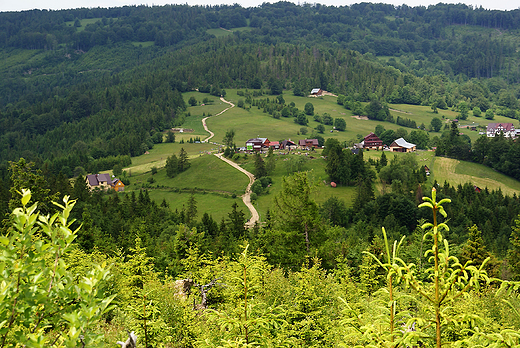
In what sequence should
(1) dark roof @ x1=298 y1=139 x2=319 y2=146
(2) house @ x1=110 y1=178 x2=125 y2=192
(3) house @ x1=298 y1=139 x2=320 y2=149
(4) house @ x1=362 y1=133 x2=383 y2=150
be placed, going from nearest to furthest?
(2) house @ x1=110 y1=178 x2=125 y2=192 < (3) house @ x1=298 y1=139 x2=320 y2=149 < (1) dark roof @ x1=298 y1=139 x2=319 y2=146 < (4) house @ x1=362 y1=133 x2=383 y2=150

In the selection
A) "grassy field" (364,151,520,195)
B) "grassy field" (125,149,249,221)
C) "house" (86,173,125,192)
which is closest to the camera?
"grassy field" (125,149,249,221)

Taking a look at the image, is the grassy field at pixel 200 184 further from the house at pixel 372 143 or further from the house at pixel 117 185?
the house at pixel 372 143

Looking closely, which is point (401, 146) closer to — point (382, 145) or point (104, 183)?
point (382, 145)

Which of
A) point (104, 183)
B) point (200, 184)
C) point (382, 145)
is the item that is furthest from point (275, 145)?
point (104, 183)

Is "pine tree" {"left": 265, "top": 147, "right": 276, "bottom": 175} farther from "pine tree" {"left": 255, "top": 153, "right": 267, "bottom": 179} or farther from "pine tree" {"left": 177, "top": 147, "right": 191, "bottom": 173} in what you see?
"pine tree" {"left": 177, "top": 147, "right": 191, "bottom": 173}

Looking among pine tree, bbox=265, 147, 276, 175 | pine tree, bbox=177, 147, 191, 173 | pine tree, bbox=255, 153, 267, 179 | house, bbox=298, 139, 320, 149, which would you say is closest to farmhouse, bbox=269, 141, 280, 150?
house, bbox=298, 139, 320, 149

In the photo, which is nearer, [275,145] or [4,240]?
[4,240]

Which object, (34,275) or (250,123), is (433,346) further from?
(250,123)
